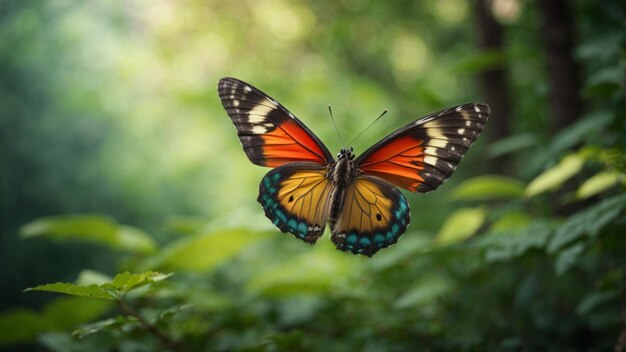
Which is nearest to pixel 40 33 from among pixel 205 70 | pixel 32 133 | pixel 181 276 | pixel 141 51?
pixel 32 133

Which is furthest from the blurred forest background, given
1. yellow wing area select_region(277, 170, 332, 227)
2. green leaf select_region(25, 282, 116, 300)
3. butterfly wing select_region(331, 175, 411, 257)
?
yellow wing area select_region(277, 170, 332, 227)

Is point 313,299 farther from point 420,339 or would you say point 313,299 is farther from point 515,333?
point 515,333

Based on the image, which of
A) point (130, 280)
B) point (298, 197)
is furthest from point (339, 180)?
point (130, 280)

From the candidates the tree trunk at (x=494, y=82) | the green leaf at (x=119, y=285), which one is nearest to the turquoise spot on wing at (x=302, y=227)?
the green leaf at (x=119, y=285)

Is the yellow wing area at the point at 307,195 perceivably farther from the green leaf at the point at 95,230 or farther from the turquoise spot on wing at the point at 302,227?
the green leaf at the point at 95,230

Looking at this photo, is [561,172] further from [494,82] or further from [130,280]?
[494,82]

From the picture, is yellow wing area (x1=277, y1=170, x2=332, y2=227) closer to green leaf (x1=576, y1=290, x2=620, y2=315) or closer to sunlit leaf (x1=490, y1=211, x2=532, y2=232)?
sunlit leaf (x1=490, y1=211, x2=532, y2=232)

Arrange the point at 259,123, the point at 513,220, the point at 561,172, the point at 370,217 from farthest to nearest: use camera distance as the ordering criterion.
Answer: the point at 513,220 → the point at 561,172 → the point at 370,217 → the point at 259,123
